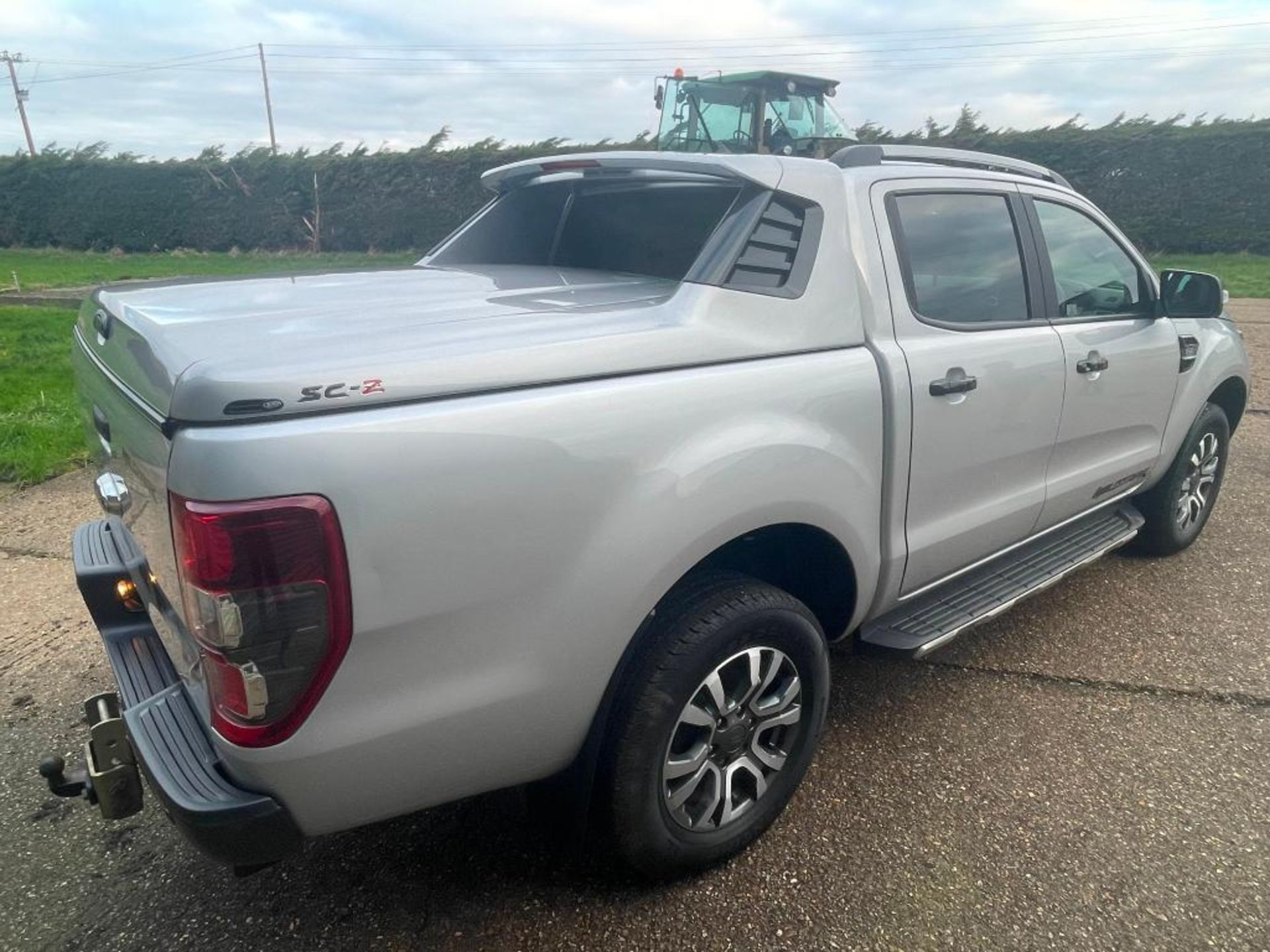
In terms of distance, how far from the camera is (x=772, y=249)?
2.50 metres

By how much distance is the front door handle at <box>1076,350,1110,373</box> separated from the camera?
3.27 metres

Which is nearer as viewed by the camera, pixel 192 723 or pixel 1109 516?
pixel 192 723

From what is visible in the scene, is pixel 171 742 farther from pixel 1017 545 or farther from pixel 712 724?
pixel 1017 545

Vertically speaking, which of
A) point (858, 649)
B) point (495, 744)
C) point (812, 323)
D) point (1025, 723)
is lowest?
point (1025, 723)

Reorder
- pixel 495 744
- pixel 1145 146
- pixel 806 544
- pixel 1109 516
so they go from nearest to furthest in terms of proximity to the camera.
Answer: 1. pixel 495 744
2. pixel 806 544
3. pixel 1109 516
4. pixel 1145 146

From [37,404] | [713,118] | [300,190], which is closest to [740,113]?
[713,118]

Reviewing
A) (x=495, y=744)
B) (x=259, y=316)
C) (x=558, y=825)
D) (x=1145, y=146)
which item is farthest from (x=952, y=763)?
(x=1145, y=146)

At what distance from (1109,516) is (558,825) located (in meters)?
2.91

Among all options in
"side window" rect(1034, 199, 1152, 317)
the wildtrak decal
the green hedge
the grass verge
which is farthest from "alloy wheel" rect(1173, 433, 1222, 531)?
the green hedge

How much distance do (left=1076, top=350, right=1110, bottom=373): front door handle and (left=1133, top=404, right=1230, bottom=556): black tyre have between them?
1093 mm

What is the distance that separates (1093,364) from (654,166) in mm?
1738

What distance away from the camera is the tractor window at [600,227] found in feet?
9.56

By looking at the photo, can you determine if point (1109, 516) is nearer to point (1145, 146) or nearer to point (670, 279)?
point (670, 279)

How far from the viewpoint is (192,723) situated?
1.95 meters
